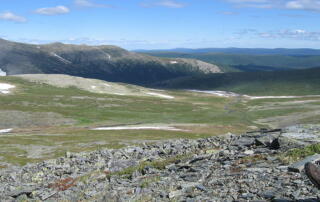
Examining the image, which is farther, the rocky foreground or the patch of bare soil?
the patch of bare soil

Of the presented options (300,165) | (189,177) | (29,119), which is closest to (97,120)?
(29,119)

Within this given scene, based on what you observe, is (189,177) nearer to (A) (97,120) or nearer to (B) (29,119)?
(A) (97,120)

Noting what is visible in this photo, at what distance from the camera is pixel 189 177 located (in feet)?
73.2

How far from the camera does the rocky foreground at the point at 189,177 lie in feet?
58.3

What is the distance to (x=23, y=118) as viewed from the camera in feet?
419

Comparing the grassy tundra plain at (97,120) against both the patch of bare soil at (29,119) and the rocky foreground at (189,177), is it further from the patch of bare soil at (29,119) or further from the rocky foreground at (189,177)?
the rocky foreground at (189,177)

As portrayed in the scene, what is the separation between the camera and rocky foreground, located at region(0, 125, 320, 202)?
1777 cm

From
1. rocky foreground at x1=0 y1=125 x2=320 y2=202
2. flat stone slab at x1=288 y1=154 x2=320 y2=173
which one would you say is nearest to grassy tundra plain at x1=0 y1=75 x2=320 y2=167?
rocky foreground at x1=0 y1=125 x2=320 y2=202

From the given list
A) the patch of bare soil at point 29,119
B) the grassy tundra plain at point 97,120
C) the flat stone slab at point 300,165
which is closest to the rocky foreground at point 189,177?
the flat stone slab at point 300,165

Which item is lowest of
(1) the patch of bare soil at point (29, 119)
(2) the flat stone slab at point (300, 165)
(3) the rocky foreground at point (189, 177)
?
(1) the patch of bare soil at point (29, 119)

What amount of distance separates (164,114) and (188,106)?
1110 inches

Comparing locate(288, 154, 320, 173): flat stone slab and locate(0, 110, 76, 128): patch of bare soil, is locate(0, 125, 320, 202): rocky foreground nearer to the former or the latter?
locate(288, 154, 320, 173): flat stone slab

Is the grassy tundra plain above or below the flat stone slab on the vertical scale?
below

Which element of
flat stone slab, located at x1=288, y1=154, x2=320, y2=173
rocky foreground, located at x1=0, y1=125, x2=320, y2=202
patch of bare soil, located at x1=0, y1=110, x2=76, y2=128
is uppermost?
flat stone slab, located at x1=288, y1=154, x2=320, y2=173
